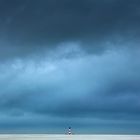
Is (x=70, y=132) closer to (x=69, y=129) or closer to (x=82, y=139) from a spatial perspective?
(x=69, y=129)

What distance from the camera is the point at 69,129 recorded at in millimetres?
62031

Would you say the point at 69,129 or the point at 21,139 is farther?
the point at 69,129

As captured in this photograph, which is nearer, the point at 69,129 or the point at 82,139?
the point at 82,139

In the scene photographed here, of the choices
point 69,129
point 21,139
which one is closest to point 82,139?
point 21,139

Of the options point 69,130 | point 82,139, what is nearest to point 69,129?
point 69,130

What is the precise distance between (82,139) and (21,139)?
7156 millimetres

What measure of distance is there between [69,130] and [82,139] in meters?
15.2

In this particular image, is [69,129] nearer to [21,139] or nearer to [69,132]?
[69,132]

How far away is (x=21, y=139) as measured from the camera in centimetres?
4641

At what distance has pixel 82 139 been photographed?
47062 mm

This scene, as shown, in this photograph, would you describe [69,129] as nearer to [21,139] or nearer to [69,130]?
[69,130]

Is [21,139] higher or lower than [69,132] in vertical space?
lower

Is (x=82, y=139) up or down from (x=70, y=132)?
down

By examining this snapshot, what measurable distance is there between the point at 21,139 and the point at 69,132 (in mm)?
17385
